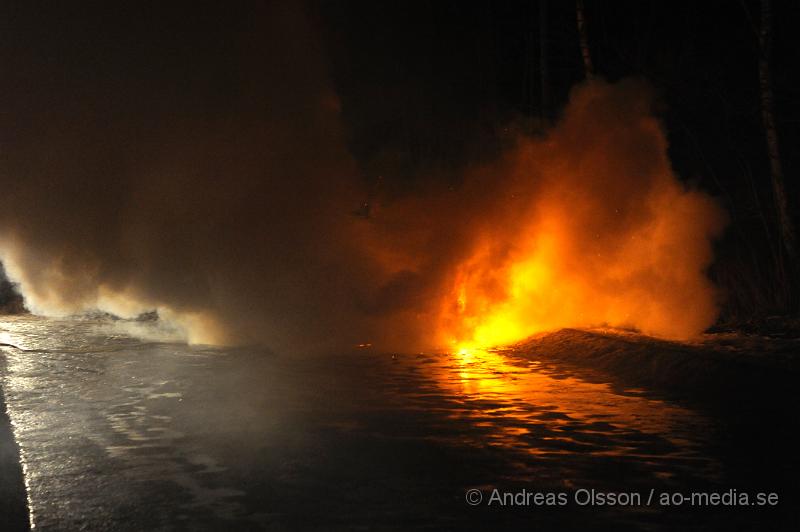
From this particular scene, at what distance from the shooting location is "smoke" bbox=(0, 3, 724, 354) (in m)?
18.7

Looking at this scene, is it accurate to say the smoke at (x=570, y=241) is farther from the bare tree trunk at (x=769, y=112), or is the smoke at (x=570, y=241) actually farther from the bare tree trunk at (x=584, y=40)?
the bare tree trunk at (x=584, y=40)

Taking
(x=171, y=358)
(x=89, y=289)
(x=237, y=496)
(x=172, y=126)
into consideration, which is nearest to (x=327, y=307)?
(x=171, y=358)

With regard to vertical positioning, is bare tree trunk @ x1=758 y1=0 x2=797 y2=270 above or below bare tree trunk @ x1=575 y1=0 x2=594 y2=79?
below

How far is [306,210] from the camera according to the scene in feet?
66.4

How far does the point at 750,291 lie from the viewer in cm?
1927

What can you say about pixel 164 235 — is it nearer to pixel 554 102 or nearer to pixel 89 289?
pixel 89 289

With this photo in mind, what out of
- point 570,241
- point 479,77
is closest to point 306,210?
point 570,241

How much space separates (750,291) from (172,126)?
42.3ft

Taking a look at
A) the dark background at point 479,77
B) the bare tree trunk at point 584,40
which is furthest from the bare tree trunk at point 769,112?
the bare tree trunk at point 584,40

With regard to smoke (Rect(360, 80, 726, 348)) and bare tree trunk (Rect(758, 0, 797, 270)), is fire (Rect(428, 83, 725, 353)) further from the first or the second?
bare tree trunk (Rect(758, 0, 797, 270))

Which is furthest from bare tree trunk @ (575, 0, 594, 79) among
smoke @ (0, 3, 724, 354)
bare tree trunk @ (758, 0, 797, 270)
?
bare tree trunk @ (758, 0, 797, 270)

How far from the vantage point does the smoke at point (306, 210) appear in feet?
61.5

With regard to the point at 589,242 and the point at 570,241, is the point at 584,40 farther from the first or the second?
the point at 589,242

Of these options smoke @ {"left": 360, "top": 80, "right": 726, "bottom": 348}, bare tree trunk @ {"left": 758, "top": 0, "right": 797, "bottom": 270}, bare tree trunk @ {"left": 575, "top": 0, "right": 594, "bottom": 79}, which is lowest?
smoke @ {"left": 360, "top": 80, "right": 726, "bottom": 348}
